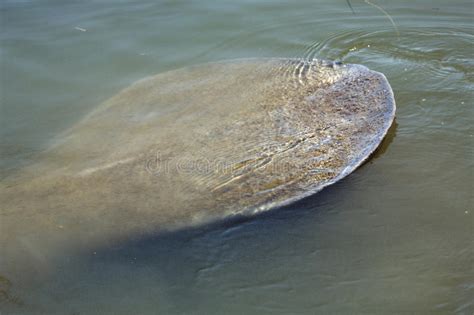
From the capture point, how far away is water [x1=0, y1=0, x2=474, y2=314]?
304 cm

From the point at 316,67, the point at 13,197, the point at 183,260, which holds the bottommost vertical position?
the point at 183,260

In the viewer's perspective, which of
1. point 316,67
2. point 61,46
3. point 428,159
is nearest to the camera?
point 428,159

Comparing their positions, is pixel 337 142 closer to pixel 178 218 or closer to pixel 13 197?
pixel 178 218

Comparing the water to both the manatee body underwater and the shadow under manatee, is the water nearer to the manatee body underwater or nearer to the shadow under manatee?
the shadow under manatee

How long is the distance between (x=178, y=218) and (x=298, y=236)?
2.17ft

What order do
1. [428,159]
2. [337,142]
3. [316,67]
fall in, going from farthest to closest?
[316,67] → [428,159] → [337,142]

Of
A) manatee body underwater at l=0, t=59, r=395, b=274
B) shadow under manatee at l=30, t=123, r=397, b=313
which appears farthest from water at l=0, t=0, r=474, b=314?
manatee body underwater at l=0, t=59, r=395, b=274

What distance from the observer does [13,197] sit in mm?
3377

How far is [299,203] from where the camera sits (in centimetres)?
352

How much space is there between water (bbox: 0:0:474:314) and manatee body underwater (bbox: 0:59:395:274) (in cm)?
11

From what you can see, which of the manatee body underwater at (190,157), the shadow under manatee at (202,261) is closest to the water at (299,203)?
the shadow under manatee at (202,261)

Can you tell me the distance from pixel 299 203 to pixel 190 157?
69 cm

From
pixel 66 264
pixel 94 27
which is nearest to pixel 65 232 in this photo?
pixel 66 264

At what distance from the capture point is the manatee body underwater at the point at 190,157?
3.27m
